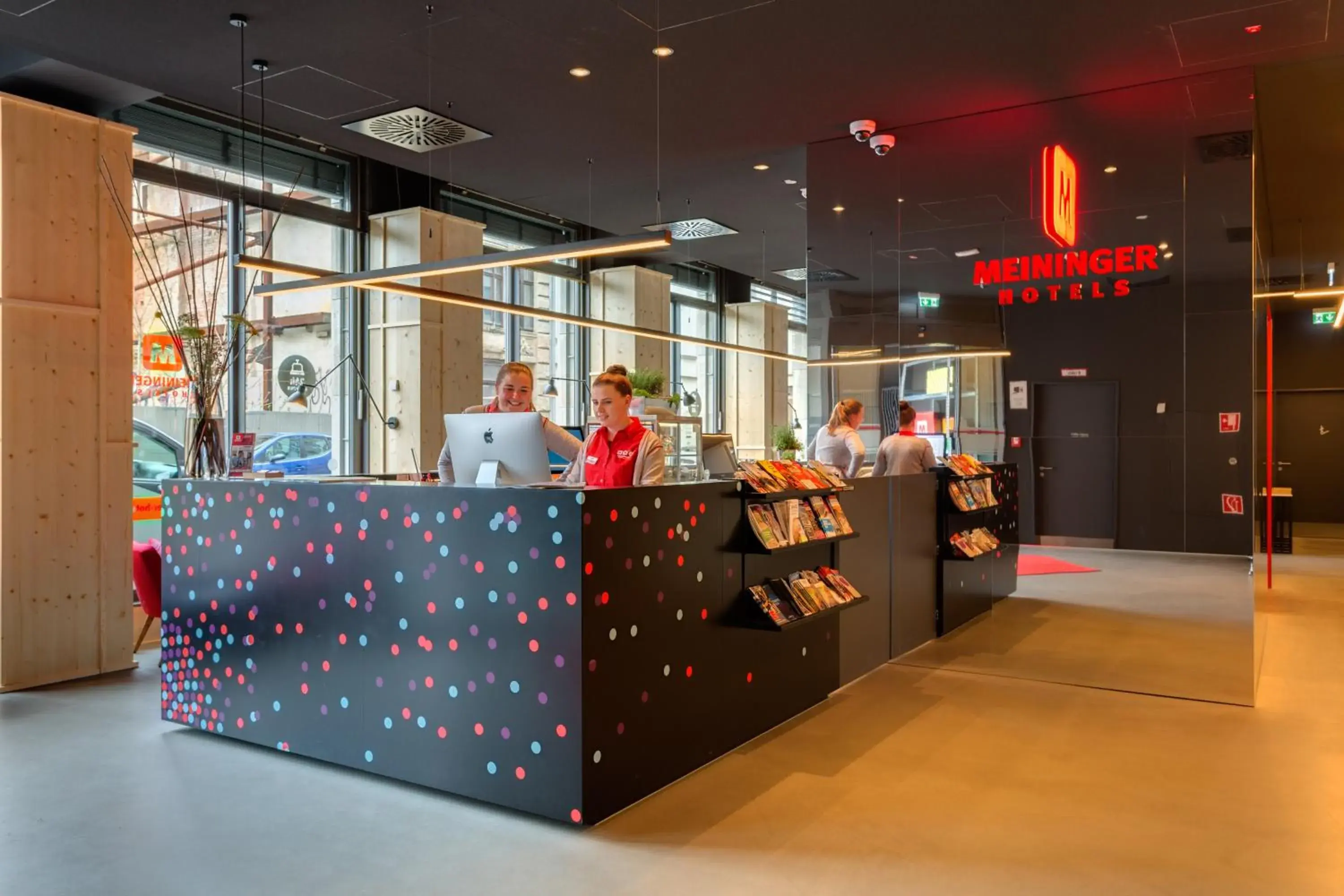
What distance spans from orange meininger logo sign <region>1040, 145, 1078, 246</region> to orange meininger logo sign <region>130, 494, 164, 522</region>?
6.29 m

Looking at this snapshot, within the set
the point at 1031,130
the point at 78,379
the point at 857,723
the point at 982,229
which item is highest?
the point at 1031,130

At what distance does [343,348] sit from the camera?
8773 millimetres

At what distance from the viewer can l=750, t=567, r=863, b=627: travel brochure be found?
4.33 meters

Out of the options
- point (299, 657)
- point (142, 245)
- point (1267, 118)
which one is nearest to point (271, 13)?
point (142, 245)

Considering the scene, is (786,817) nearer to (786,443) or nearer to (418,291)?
(418,291)

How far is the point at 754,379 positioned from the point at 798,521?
33.3 feet

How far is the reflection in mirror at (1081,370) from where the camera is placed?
→ 5422 millimetres

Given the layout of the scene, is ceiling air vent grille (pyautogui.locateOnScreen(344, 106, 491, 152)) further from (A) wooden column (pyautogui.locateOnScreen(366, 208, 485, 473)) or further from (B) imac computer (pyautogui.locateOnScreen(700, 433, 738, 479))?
(B) imac computer (pyautogui.locateOnScreen(700, 433, 738, 479))

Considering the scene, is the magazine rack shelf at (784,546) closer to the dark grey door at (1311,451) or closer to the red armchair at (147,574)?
the red armchair at (147,574)

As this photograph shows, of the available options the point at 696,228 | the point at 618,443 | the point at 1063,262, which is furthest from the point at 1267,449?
the point at 618,443

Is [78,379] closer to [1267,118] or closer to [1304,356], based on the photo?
[1267,118]

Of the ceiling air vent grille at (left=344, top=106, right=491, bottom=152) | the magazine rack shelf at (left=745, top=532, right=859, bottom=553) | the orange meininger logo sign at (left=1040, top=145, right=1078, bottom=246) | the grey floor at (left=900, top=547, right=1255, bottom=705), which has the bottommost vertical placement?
the grey floor at (left=900, top=547, right=1255, bottom=705)

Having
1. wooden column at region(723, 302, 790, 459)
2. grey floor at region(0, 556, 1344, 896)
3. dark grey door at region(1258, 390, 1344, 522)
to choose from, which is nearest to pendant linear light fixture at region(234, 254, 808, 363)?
grey floor at region(0, 556, 1344, 896)

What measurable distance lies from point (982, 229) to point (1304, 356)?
13.8 m
